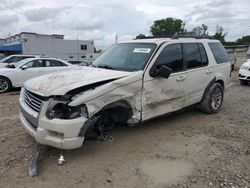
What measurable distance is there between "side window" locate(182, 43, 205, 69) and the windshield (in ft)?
3.10

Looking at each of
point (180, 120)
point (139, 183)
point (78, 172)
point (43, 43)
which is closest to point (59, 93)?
point (78, 172)

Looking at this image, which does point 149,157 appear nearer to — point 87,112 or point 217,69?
point 87,112

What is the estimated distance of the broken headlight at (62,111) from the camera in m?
4.10

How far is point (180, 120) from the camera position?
6.69m

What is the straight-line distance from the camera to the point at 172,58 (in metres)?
5.83

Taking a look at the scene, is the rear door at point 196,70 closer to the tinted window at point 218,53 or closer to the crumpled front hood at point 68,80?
the tinted window at point 218,53

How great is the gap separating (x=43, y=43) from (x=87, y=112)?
39036 millimetres

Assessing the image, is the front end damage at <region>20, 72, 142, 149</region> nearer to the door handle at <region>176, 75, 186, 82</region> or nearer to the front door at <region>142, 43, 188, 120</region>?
the front door at <region>142, 43, 188, 120</region>

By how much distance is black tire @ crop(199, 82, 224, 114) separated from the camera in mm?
6969

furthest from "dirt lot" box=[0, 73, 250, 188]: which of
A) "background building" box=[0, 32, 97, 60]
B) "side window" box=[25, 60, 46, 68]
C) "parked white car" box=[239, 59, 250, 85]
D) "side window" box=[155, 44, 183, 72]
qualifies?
"background building" box=[0, 32, 97, 60]

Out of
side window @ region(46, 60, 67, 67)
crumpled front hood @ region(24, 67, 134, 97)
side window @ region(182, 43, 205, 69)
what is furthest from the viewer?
side window @ region(46, 60, 67, 67)

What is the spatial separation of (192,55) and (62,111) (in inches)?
136

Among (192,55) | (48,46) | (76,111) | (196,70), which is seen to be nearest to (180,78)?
(196,70)

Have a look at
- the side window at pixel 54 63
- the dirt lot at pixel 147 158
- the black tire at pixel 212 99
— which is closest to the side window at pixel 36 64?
the side window at pixel 54 63
